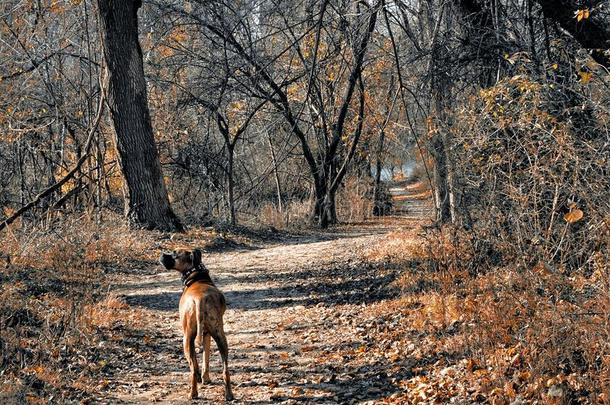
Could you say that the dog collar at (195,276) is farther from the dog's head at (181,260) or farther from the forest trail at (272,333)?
the forest trail at (272,333)

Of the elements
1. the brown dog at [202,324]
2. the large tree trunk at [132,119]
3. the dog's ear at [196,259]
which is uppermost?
the large tree trunk at [132,119]

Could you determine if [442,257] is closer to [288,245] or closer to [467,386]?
[467,386]

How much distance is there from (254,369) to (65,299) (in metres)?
3.31

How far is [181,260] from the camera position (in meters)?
7.03

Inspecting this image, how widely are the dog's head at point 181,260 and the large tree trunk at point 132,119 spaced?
8.11 metres

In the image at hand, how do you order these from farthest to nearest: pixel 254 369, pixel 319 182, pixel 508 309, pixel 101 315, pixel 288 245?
1. pixel 319 182
2. pixel 288 245
3. pixel 101 315
4. pixel 254 369
5. pixel 508 309

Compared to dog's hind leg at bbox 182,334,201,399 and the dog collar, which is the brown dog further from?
the dog collar

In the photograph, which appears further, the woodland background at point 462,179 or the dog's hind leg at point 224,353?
the dog's hind leg at point 224,353

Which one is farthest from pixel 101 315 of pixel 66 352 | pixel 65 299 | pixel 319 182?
pixel 319 182

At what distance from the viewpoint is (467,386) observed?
541cm

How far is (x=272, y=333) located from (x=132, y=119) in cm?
836

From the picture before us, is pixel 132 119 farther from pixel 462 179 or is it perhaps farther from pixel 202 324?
pixel 202 324

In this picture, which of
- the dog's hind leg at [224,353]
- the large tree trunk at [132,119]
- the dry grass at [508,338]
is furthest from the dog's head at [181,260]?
the large tree trunk at [132,119]

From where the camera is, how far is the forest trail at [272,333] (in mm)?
6160
